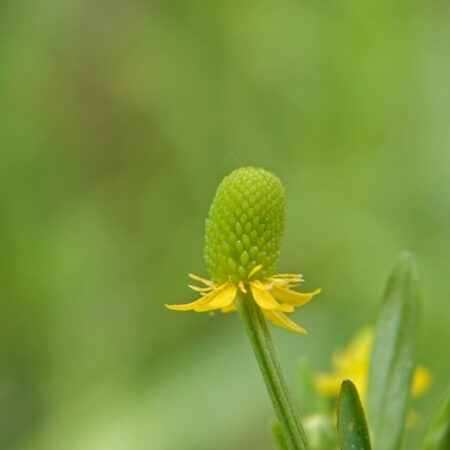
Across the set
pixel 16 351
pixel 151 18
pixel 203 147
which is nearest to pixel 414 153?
pixel 203 147

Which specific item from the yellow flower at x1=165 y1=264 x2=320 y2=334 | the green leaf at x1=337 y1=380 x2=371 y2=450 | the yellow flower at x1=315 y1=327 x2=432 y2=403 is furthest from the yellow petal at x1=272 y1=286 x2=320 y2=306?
the yellow flower at x1=315 y1=327 x2=432 y2=403

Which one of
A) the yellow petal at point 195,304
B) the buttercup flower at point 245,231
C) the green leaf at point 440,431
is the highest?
the buttercup flower at point 245,231

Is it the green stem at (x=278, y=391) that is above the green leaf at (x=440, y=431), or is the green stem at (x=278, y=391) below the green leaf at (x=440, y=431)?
above

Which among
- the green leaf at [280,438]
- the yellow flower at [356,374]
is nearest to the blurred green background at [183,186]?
the yellow flower at [356,374]

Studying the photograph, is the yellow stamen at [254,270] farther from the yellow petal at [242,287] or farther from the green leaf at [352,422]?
the green leaf at [352,422]

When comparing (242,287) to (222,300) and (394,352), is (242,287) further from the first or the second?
(394,352)

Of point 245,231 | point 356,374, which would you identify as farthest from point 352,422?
point 356,374

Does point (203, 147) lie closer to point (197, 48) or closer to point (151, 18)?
point (197, 48)
